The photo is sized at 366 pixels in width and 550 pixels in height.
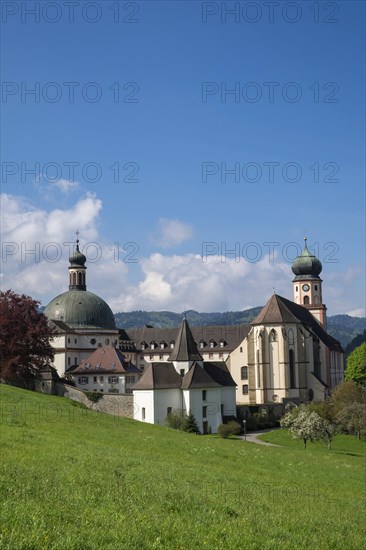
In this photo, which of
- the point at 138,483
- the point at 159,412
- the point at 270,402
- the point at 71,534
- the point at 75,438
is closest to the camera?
the point at 71,534

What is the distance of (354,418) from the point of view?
6688cm

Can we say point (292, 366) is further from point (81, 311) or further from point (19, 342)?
point (19, 342)

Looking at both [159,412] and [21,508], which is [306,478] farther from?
[159,412]

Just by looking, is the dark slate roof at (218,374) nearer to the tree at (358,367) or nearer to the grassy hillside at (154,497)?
the tree at (358,367)

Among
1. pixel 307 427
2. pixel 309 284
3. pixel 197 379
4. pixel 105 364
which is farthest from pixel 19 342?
pixel 309 284

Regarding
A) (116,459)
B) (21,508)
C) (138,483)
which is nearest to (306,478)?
(116,459)

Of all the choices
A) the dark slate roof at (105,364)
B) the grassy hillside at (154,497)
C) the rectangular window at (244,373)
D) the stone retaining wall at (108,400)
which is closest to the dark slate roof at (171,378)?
the stone retaining wall at (108,400)

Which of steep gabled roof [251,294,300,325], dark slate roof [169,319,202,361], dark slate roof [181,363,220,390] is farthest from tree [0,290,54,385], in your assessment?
steep gabled roof [251,294,300,325]

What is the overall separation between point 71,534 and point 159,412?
5436 centimetres

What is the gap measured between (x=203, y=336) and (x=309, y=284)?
23687 mm

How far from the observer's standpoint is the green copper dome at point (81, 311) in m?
100

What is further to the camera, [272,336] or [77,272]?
[77,272]

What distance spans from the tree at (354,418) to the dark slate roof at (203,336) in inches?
1521

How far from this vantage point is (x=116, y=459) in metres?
23.6
